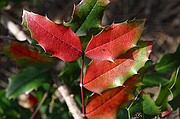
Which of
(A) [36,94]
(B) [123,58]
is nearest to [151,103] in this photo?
(B) [123,58]

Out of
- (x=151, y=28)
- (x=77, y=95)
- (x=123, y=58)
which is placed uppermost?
(x=123, y=58)

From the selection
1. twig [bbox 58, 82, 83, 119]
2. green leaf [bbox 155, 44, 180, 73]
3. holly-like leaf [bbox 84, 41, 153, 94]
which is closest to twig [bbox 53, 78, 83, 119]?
twig [bbox 58, 82, 83, 119]

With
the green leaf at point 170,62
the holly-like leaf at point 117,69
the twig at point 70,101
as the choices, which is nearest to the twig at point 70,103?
the twig at point 70,101

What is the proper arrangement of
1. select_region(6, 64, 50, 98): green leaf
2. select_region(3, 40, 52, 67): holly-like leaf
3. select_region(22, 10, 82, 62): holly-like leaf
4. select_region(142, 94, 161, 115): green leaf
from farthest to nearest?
select_region(6, 64, 50, 98): green leaf → select_region(3, 40, 52, 67): holly-like leaf → select_region(142, 94, 161, 115): green leaf → select_region(22, 10, 82, 62): holly-like leaf

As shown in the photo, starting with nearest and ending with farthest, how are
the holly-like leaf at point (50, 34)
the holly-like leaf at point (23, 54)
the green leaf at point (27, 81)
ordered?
the holly-like leaf at point (50, 34)
the holly-like leaf at point (23, 54)
the green leaf at point (27, 81)

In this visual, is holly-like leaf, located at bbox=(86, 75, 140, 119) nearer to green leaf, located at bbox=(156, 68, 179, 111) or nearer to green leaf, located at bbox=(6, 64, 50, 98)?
green leaf, located at bbox=(156, 68, 179, 111)

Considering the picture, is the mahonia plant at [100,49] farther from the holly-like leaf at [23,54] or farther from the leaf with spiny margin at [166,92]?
the holly-like leaf at [23,54]

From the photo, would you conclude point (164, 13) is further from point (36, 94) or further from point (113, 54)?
point (113, 54)
